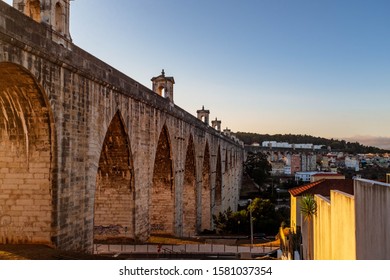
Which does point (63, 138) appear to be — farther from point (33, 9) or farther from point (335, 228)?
point (335, 228)

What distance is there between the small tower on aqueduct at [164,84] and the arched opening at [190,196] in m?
6.63

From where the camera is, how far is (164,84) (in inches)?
937

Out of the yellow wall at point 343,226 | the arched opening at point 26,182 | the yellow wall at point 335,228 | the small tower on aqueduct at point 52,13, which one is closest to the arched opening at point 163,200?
the yellow wall at point 335,228

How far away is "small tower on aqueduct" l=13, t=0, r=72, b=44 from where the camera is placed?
11.6 metres

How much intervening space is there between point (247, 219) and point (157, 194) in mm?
10010

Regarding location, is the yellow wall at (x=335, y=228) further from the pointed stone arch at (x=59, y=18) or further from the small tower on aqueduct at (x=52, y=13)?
the pointed stone arch at (x=59, y=18)

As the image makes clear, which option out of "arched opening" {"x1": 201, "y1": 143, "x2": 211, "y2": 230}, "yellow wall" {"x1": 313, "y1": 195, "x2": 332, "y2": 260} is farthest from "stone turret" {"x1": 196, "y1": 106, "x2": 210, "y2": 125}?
"yellow wall" {"x1": 313, "y1": 195, "x2": 332, "y2": 260}

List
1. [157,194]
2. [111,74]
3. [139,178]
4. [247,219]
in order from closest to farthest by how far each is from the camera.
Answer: [111,74] → [139,178] → [157,194] → [247,219]

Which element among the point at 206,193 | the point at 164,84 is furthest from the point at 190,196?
the point at 164,84

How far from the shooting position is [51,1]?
464 inches

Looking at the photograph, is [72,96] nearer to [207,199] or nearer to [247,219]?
[247,219]
